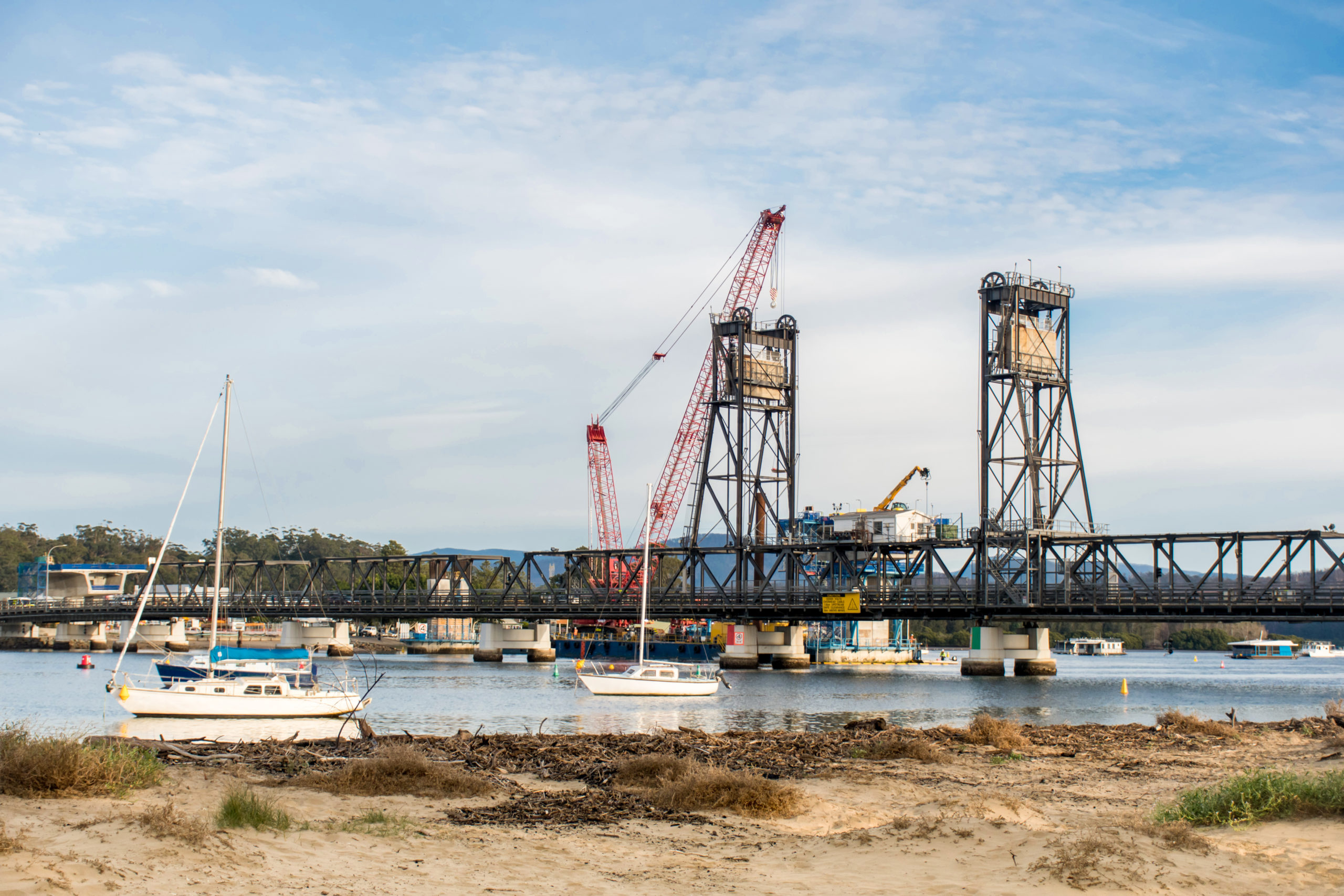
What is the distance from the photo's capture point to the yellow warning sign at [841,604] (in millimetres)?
92375

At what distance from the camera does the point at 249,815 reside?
1628 centimetres

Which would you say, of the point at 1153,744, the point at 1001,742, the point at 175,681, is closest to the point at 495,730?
the point at 175,681

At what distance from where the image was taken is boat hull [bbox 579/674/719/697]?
57469 millimetres

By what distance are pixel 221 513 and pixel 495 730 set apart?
26.5 meters

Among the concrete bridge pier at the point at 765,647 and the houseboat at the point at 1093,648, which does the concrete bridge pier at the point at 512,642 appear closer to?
the concrete bridge pier at the point at 765,647

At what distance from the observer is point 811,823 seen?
1925 cm

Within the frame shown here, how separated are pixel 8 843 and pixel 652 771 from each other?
37.5 feet

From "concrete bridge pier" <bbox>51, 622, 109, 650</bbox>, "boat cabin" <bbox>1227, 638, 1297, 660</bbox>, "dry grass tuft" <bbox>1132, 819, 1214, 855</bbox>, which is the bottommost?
"boat cabin" <bbox>1227, 638, 1297, 660</bbox>

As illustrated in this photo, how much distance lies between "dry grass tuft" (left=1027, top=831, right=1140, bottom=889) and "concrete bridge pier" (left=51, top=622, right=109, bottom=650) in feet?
469

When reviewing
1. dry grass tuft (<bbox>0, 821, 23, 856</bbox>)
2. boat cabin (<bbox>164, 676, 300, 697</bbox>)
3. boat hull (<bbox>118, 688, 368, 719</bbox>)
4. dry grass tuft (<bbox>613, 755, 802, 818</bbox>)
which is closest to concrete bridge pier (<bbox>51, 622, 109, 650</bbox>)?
boat hull (<bbox>118, 688, 368, 719</bbox>)

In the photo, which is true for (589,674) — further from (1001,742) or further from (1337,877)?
(1337,877)

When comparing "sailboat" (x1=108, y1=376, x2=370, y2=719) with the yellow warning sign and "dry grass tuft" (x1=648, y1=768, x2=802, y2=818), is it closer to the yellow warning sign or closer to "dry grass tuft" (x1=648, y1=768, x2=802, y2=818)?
"dry grass tuft" (x1=648, y1=768, x2=802, y2=818)

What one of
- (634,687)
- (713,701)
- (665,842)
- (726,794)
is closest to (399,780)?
(726,794)

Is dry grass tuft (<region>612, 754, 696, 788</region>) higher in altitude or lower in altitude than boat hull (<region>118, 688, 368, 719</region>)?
higher
